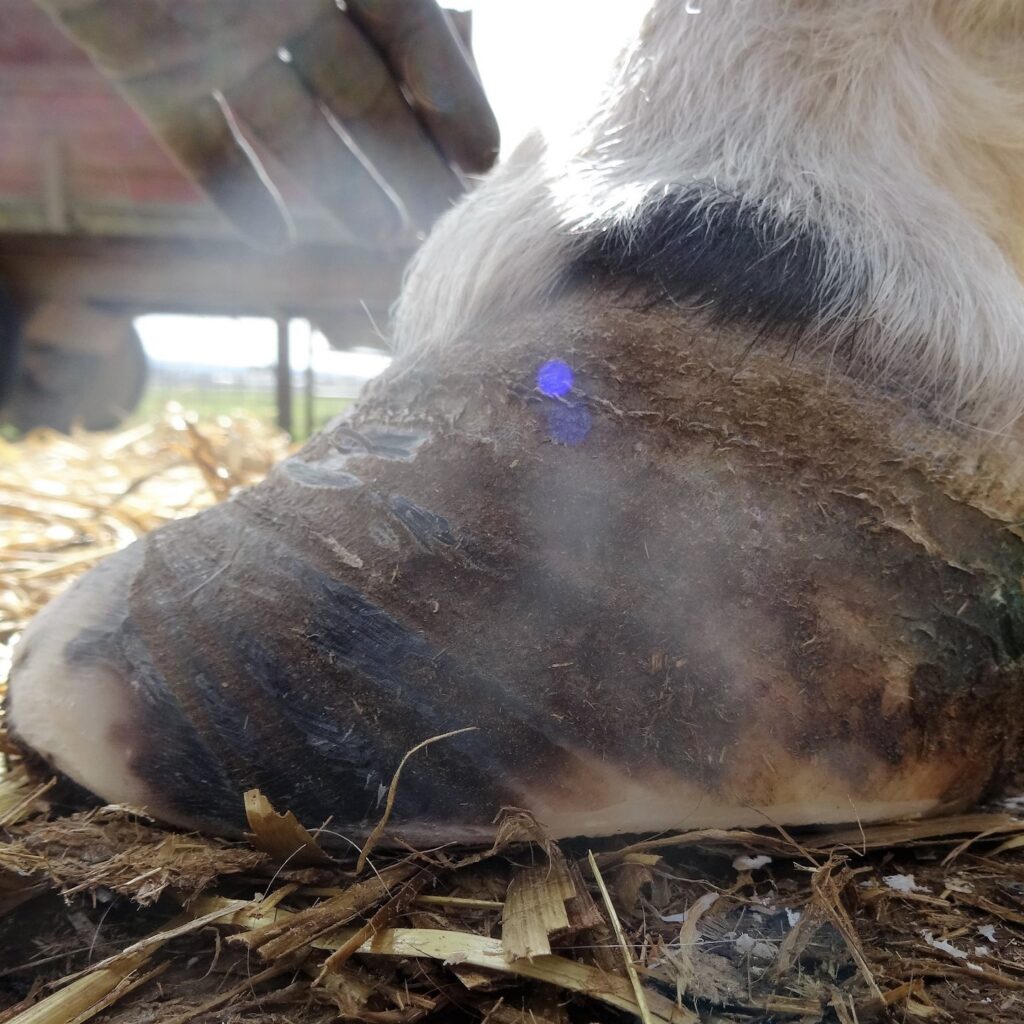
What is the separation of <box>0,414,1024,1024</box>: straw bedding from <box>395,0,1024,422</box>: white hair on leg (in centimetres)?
32

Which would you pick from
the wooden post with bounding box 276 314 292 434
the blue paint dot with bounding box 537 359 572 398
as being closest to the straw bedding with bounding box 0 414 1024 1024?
the blue paint dot with bounding box 537 359 572 398

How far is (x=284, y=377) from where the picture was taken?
4.00 m

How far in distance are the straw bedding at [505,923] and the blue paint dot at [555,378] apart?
0.26 meters

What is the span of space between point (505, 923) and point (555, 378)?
34 centimetres

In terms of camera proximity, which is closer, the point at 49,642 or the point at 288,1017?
the point at 288,1017

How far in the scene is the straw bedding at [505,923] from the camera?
1.52ft

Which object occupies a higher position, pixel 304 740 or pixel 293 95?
pixel 293 95

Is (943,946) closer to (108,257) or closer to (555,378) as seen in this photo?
(555,378)

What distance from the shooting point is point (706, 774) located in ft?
1.85

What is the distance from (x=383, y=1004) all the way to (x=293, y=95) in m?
1.09

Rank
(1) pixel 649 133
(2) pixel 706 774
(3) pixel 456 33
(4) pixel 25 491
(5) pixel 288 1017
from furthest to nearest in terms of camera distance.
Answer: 1. (4) pixel 25 491
2. (3) pixel 456 33
3. (1) pixel 649 133
4. (2) pixel 706 774
5. (5) pixel 288 1017

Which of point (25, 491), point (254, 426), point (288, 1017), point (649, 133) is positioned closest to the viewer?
point (288, 1017)

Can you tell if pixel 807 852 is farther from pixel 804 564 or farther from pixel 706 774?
pixel 804 564

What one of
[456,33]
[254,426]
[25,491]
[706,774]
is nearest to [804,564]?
[706,774]
